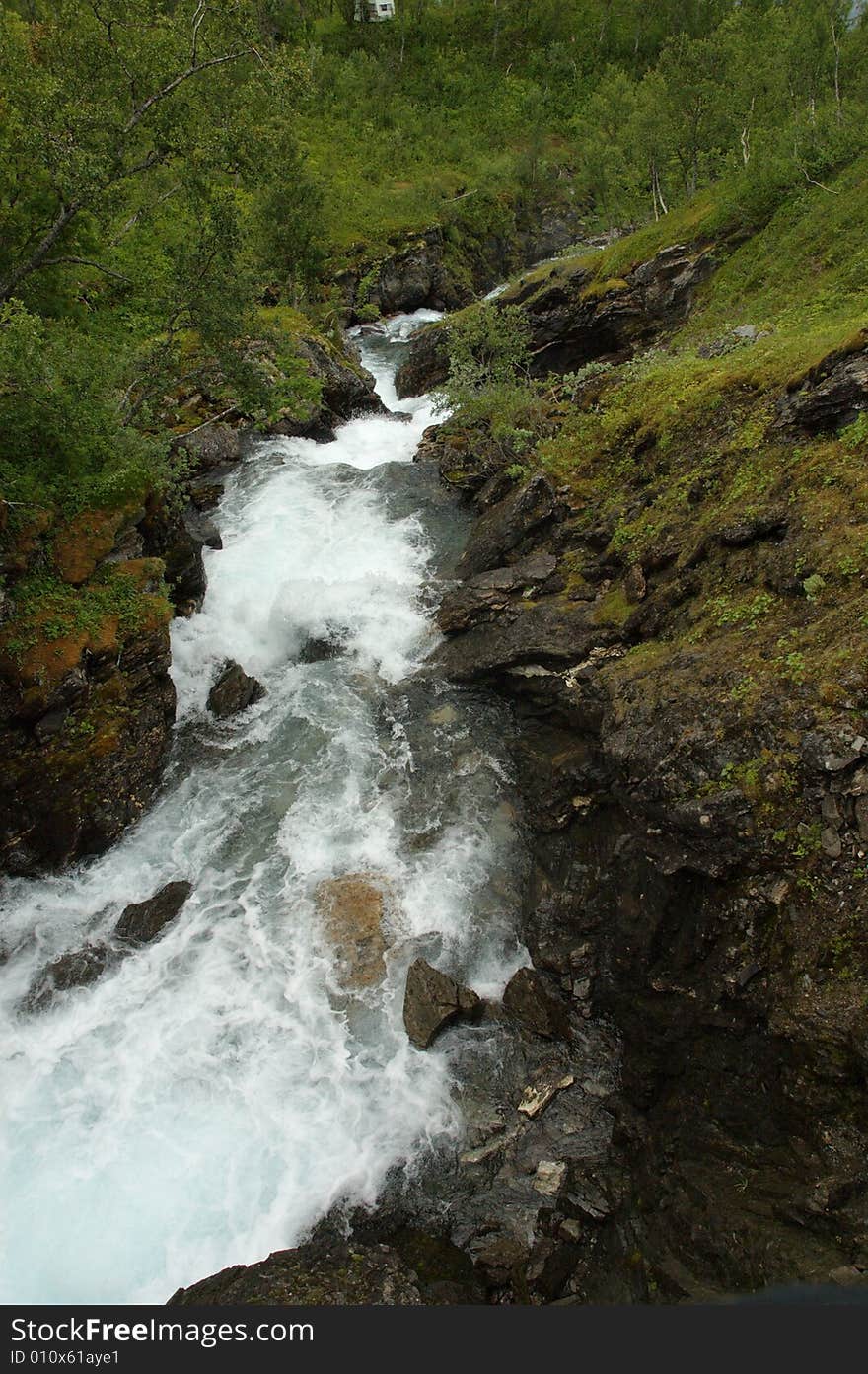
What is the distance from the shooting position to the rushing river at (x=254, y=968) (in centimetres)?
923

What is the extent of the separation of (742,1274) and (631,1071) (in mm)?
2755

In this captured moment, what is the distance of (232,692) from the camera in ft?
54.6

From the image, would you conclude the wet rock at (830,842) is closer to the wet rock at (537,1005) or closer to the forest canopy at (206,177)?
the wet rock at (537,1005)

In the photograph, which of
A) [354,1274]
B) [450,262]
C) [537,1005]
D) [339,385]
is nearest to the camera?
[354,1274]

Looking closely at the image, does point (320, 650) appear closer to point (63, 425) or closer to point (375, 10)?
point (63, 425)

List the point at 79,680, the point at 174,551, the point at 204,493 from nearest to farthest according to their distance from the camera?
the point at 79,680 → the point at 174,551 → the point at 204,493

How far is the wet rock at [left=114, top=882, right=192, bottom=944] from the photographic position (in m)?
12.2

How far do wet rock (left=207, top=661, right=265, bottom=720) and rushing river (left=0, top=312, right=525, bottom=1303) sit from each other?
0.95ft

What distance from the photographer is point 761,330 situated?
2009 centimetres

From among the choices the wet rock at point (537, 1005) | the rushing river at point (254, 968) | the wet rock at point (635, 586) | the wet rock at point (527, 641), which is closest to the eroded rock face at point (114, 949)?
the rushing river at point (254, 968)

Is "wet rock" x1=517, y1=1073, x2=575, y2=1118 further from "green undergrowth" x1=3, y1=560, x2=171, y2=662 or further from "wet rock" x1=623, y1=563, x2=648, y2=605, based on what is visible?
"green undergrowth" x1=3, y1=560, x2=171, y2=662

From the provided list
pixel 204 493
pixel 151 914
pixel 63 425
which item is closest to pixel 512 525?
pixel 63 425

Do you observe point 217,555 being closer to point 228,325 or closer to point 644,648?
point 228,325

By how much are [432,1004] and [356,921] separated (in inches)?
83.3
